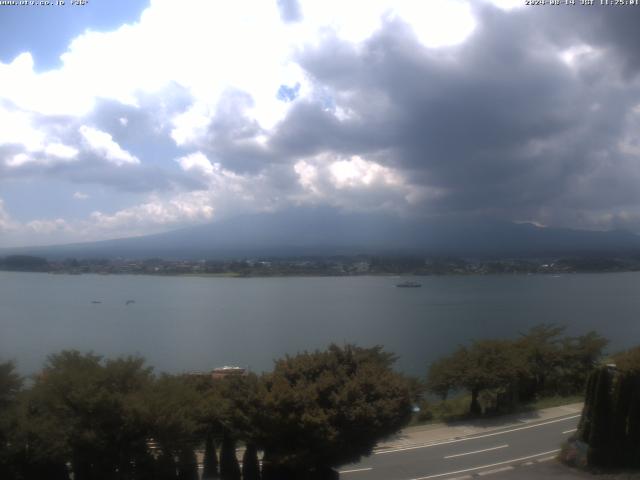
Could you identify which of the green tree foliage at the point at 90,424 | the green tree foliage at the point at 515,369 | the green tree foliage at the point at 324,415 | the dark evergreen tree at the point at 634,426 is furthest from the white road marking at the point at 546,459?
the green tree foliage at the point at 90,424

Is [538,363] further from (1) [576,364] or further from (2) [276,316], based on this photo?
(2) [276,316]

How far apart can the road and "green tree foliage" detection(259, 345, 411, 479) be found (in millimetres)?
1535

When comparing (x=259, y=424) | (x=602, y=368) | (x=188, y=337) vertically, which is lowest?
(x=188, y=337)

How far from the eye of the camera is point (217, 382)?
12180mm

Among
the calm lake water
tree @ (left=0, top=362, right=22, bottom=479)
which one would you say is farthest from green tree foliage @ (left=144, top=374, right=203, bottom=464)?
the calm lake water

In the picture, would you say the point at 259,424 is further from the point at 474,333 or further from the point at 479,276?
the point at 479,276

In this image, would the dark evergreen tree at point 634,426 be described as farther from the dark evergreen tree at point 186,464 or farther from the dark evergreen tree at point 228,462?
the dark evergreen tree at point 186,464

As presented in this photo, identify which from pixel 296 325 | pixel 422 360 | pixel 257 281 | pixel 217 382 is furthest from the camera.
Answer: pixel 257 281

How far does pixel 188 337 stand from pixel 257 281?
151 feet

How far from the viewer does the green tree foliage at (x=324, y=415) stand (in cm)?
884

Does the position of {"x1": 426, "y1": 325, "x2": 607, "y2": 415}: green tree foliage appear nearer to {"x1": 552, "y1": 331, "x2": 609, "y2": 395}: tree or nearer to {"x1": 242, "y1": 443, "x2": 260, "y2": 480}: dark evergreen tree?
{"x1": 552, "y1": 331, "x2": 609, "y2": 395}: tree

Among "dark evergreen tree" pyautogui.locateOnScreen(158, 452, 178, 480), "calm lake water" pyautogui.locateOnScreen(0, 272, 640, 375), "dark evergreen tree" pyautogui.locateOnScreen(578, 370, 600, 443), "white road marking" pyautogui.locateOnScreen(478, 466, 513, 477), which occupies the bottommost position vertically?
"calm lake water" pyautogui.locateOnScreen(0, 272, 640, 375)

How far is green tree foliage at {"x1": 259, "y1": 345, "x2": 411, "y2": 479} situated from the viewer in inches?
348

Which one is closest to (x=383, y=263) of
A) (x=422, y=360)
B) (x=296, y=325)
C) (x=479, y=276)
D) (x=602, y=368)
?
(x=479, y=276)
